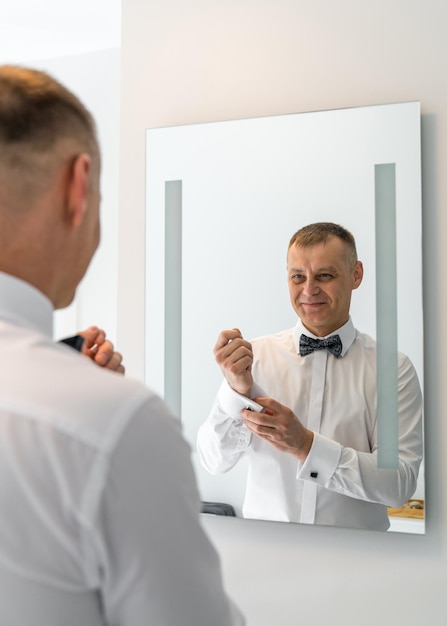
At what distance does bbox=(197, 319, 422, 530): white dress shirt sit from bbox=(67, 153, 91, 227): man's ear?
1146 millimetres

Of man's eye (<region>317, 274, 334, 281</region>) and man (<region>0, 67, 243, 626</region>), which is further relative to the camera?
man's eye (<region>317, 274, 334, 281</region>)

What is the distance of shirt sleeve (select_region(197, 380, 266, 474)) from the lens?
1.82 metres

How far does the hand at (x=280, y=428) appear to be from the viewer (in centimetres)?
174

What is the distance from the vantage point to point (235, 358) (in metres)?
1.83

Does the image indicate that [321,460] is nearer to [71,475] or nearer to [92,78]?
[71,475]

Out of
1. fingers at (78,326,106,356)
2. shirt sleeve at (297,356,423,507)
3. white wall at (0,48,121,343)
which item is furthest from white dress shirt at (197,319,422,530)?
white wall at (0,48,121,343)

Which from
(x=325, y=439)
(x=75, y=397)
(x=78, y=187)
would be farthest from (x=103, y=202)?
(x=75, y=397)

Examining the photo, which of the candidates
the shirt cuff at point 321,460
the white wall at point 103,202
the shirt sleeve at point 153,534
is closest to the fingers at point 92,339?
the shirt cuff at point 321,460

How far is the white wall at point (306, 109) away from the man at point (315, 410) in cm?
7

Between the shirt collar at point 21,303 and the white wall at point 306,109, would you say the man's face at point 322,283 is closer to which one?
the white wall at point 306,109

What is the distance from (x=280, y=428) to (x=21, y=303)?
3.85 ft

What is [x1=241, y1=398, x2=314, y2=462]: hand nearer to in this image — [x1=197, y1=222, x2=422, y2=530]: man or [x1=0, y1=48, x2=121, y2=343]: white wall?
[x1=197, y1=222, x2=422, y2=530]: man

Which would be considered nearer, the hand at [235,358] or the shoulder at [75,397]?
the shoulder at [75,397]

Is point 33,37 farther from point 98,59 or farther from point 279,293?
point 279,293
